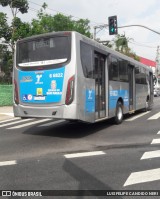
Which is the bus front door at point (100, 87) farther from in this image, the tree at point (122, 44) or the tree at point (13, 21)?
the tree at point (122, 44)

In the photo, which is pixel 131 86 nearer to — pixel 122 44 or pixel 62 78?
pixel 62 78

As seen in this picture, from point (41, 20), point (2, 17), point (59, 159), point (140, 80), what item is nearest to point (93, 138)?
point (59, 159)

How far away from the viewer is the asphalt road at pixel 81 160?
5398 millimetres

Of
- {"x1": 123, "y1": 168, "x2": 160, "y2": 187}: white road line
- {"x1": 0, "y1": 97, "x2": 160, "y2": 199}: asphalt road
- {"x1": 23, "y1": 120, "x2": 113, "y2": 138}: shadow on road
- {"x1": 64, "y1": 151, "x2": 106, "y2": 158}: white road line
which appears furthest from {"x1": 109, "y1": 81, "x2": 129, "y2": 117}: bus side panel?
{"x1": 123, "y1": 168, "x2": 160, "y2": 187}: white road line

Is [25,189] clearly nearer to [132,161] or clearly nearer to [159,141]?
[132,161]

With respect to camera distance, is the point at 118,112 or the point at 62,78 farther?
the point at 118,112

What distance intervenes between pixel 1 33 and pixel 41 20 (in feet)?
29.9

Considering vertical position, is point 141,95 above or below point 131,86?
below

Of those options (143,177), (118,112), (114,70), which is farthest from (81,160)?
(118,112)

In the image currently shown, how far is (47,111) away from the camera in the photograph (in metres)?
9.66

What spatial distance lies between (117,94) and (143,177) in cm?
729

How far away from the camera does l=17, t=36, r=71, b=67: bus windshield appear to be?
9.57 metres

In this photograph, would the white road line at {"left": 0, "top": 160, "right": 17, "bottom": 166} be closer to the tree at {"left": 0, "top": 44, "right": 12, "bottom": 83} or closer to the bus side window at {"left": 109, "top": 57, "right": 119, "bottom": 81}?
the bus side window at {"left": 109, "top": 57, "right": 119, "bottom": 81}

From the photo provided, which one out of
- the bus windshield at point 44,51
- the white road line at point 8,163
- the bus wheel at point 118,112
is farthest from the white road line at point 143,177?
the bus wheel at point 118,112
